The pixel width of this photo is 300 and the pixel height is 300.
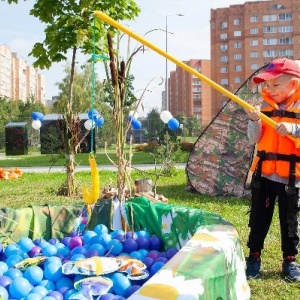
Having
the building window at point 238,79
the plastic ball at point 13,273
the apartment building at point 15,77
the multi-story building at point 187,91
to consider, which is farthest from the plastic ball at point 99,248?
the multi-story building at point 187,91

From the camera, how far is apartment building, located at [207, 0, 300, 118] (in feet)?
185

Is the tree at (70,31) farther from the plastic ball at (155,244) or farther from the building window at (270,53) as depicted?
the building window at (270,53)

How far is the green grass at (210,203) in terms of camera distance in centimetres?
295

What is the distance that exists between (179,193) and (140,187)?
1.45m

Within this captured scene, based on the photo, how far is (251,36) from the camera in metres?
56.7

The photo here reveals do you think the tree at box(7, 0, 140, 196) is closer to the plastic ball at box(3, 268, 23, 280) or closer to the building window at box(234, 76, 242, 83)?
the plastic ball at box(3, 268, 23, 280)

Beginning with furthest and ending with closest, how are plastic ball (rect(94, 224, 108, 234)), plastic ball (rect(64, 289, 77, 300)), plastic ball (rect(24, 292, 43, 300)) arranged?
1. plastic ball (rect(94, 224, 108, 234))
2. plastic ball (rect(64, 289, 77, 300))
3. plastic ball (rect(24, 292, 43, 300))

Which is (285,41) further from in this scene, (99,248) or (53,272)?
(53,272)

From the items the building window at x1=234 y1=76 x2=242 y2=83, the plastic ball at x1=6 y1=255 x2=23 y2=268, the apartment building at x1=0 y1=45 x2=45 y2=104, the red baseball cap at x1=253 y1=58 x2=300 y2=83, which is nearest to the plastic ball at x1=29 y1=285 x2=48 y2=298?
the plastic ball at x1=6 y1=255 x2=23 y2=268

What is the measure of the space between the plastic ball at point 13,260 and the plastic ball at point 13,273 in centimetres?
17

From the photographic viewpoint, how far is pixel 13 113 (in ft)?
115

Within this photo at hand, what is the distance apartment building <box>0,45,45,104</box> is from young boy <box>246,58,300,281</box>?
59.7 meters

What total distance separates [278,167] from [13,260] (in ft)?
5.86

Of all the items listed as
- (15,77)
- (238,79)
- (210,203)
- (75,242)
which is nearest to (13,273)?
(75,242)
